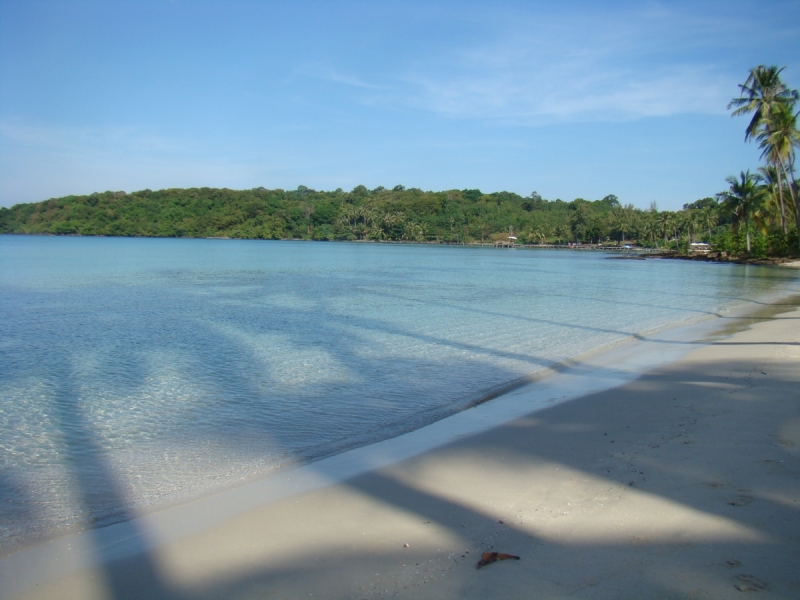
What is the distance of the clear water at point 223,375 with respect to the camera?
548cm

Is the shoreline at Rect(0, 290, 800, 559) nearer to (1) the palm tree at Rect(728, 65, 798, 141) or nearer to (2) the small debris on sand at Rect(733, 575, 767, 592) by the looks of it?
(2) the small debris on sand at Rect(733, 575, 767, 592)

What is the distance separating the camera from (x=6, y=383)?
357 inches

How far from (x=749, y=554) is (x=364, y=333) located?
1124 centimetres

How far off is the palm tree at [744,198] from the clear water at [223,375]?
116ft

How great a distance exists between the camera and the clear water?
18.0 feet

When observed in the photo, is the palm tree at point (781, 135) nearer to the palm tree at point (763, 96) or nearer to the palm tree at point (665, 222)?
the palm tree at point (763, 96)

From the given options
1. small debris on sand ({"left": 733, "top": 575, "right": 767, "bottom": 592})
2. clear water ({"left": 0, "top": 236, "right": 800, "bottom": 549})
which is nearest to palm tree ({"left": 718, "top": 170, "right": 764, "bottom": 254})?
clear water ({"left": 0, "top": 236, "right": 800, "bottom": 549})

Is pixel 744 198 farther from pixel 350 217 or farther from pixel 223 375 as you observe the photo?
pixel 350 217

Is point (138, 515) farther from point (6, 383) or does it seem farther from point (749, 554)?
point (6, 383)

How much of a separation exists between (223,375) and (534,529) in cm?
709

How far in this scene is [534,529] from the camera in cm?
372

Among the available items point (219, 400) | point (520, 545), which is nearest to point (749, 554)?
point (520, 545)

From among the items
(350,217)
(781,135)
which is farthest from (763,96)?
(350,217)

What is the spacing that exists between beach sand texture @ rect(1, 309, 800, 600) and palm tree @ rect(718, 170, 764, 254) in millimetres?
54030
